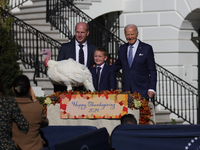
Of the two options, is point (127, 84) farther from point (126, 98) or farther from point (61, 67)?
point (61, 67)

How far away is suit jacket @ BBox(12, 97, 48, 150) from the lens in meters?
3.92

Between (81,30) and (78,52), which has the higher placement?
(81,30)

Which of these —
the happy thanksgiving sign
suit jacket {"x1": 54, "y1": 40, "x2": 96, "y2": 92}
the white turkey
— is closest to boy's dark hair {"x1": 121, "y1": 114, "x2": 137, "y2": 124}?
the happy thanksgiving sign

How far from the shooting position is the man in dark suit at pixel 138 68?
6000 millimetres

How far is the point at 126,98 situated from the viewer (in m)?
5.26

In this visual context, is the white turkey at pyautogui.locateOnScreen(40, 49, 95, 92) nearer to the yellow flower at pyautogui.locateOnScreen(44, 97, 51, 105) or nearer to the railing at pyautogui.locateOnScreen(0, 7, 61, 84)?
the yellow flower at pyautogui.locateOnScreen(44, 97, 51, 105)

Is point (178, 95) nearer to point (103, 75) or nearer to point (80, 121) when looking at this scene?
point (103, 75)

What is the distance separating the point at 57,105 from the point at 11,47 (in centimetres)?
540

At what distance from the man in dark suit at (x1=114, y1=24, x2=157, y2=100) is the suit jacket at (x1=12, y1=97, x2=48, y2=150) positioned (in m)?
2.36

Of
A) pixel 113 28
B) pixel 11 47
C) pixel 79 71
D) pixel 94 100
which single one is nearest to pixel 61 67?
pixel 79 71

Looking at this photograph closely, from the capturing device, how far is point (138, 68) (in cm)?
603

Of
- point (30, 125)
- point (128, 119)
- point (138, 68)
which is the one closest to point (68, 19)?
point (138, 68)

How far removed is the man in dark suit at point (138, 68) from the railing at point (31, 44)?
4883mm

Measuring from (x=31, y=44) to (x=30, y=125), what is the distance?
8.27 metres
